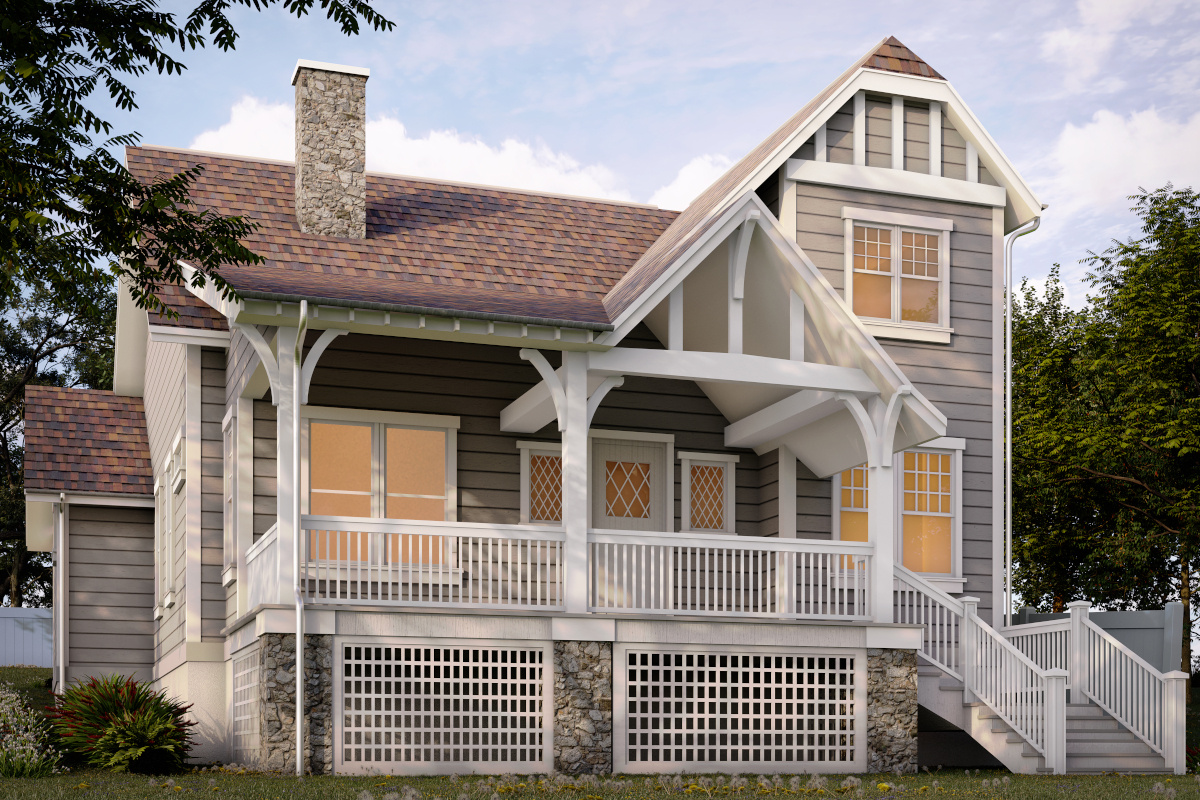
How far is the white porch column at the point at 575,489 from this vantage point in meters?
13.4

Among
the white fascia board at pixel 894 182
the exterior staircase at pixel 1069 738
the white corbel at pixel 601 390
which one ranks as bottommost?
the exterior staircase at pixel 1069 738

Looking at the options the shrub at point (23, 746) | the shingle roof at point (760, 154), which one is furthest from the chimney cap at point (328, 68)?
the shrub at point (23, 746)

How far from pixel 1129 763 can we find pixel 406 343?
9.71 meters

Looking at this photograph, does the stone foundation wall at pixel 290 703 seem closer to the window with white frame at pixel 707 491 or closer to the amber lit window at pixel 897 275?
the window with white frame at pixel 707 491

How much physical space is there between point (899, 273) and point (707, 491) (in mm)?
4046

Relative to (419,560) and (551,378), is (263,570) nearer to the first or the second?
(419,560)

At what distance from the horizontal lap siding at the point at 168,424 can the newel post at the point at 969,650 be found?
363 inches

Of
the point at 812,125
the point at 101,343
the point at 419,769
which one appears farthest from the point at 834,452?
the point at 101,343

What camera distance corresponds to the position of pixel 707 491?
17.3 meters

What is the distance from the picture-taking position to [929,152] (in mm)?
18391

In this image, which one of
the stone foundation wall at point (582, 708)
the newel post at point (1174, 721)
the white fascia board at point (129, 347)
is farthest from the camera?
the white fascia board at point (129, 347)

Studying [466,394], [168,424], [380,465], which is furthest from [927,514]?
[168,424]

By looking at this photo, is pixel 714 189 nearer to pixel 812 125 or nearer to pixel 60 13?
pixel 812 125

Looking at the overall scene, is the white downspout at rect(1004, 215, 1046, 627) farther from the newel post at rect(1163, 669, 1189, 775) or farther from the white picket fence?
the white picket fence
